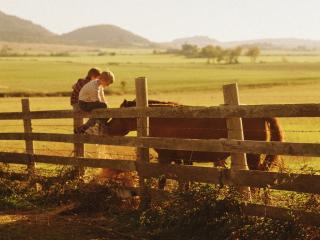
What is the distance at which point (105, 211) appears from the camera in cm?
881

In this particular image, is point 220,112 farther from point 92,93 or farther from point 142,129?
point 92,93

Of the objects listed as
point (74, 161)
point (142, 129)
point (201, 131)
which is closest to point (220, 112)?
point (142, 129)

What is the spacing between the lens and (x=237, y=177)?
7238 mm

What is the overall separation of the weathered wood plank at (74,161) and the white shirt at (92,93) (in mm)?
1070

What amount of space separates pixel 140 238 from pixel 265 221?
166 cm

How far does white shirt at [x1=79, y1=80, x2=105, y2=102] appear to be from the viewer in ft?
31.9

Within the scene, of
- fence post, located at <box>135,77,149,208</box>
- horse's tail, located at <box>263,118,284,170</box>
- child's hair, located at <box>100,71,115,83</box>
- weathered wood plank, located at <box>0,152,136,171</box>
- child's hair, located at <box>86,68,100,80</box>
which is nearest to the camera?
fence post, located at <box>135,77,149,208</box>

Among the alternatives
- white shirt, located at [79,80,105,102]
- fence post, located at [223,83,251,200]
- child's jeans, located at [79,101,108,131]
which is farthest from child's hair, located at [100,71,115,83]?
fence post, located at [223,83,251,200]

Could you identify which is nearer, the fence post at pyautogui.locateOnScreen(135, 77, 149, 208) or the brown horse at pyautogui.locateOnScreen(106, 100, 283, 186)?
the fence post at pyautogui.locateOnScreen(135, 77, 149, 208)

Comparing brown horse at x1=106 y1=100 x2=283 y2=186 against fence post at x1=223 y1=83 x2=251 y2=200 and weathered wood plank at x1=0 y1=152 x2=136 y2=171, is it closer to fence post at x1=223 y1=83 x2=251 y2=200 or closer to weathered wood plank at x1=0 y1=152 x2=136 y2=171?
weathered wood plank at x1=0 y1=152 x2=136 y2=171

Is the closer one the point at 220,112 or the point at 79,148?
the point at 220,112

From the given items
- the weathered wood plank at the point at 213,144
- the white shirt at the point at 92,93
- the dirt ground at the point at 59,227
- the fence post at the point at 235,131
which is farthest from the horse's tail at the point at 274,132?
the white shirt at the point at 92,93

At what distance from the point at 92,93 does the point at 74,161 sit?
130cm

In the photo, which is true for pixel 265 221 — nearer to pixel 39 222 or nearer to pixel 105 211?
pixel 105 211
